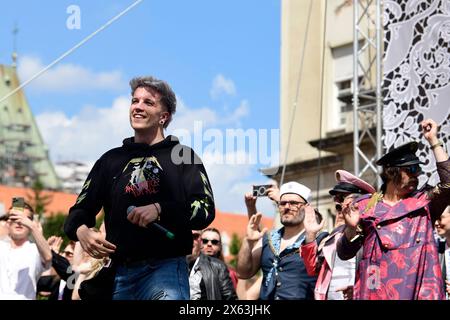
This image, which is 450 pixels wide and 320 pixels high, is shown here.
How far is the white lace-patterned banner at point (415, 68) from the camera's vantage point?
9539 millimetres

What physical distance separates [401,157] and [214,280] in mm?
2867

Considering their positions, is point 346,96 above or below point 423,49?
above

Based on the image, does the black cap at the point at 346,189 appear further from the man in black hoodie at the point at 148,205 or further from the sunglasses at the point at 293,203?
the man in black hoodie at the point at 148,205

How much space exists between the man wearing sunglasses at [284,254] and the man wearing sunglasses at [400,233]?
128 centimetres

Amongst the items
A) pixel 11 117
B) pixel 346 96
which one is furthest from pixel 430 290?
pixel 11 117

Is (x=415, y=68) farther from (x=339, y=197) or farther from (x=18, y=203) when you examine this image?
(x=18, y=203)

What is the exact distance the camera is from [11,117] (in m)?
100

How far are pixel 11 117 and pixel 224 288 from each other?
93.1 m

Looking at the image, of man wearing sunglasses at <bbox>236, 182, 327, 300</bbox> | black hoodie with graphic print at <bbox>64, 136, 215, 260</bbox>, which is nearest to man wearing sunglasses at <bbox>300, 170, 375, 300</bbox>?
man wearing sunglasses at <bbox>236, 182, 327, 300</bbox>

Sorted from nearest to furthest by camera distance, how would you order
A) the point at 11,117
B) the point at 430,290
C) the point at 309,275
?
1. the point at 430,290
2. the point at 309,275
3. the point at 11,117
